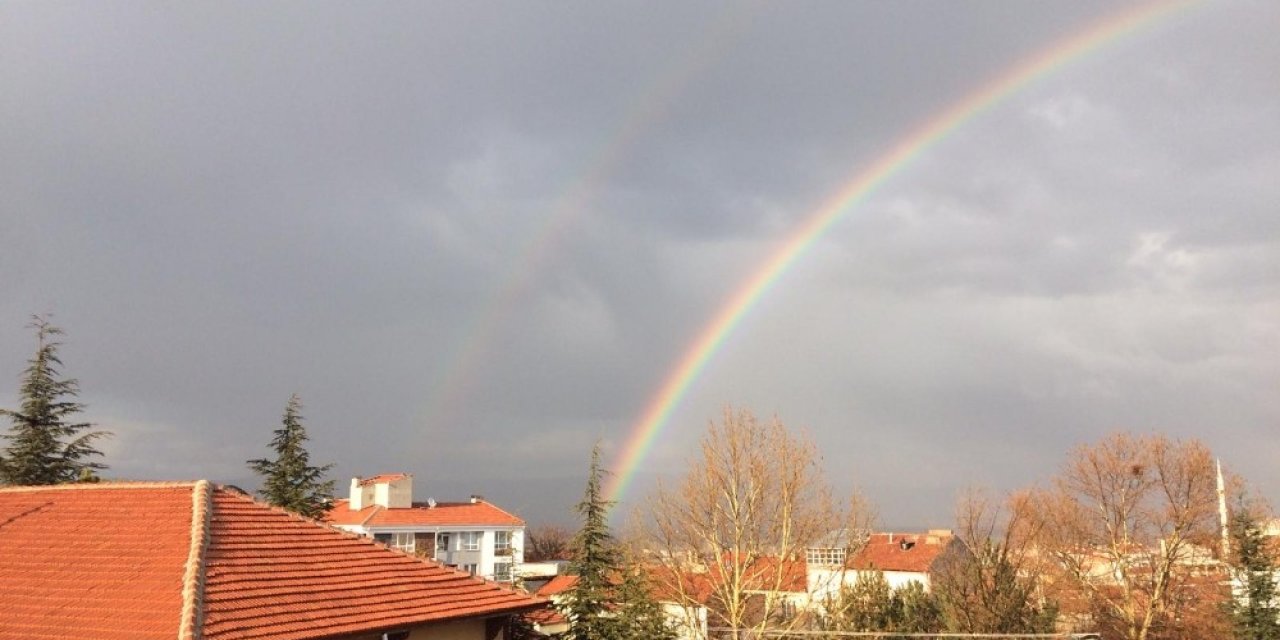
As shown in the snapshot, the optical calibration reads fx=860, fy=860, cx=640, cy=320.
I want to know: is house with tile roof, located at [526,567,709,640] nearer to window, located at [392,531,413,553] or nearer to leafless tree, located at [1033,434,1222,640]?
leafless tree, located at [1033,434,1222,640]

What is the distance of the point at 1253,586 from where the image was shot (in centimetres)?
3069

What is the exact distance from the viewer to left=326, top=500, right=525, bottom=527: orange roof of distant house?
60.5 metres

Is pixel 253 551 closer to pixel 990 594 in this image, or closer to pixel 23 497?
pixel 23 497

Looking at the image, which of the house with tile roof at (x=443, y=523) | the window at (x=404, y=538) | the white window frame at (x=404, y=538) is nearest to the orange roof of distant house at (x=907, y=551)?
the house with tile roof at (x=443, y=523)

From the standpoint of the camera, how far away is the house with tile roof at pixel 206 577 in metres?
10.8

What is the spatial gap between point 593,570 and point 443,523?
44.6 m

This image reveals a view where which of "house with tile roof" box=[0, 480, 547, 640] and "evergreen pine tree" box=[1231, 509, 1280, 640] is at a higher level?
"house with tile roof" box=[0, 480, 547, 640]

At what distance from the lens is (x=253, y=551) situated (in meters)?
12.8

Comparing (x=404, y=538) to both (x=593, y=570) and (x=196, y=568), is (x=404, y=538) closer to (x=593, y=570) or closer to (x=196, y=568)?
(x=593, y=570)

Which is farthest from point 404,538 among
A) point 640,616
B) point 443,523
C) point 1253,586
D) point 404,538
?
point 1253,586

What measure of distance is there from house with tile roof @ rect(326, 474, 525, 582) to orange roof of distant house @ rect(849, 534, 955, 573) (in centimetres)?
2531

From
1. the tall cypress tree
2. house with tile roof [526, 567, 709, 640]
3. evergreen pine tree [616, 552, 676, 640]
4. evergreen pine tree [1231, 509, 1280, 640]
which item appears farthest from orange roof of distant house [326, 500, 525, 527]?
evergreen pine tree [1231, 509, 1280, 640]

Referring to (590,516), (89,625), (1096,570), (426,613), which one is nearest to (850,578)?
(1096,570)

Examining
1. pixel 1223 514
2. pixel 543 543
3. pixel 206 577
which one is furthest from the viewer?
pixel 543 543
